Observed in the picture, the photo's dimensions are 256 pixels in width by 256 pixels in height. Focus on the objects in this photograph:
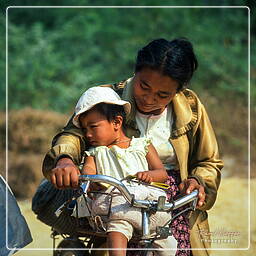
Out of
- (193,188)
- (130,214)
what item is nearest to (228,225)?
(193,188)

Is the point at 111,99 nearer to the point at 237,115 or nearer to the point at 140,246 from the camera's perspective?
the point at 140,246

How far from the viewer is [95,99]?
149 inches

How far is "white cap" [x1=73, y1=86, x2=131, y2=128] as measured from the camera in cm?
379

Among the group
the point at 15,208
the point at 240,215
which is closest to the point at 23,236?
the point at 15,208

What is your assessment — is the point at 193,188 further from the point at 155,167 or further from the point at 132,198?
the point at 132,198

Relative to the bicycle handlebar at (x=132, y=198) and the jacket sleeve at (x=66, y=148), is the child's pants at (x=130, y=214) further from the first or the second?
the jacket sleeve at (x=66, y=148)

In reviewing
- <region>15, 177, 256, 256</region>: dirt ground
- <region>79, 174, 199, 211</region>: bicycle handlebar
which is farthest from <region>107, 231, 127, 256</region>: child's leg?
<region>15, 177, 256, 256</region>: dirt ground

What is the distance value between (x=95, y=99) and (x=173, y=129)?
1.95ft

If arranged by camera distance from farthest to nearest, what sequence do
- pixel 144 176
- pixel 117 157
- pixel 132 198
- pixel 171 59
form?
pixel 171 59
pixel 117 157
pixel 144 176
pixel 132 198

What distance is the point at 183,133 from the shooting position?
4.21 meters

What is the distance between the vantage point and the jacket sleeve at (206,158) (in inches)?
166

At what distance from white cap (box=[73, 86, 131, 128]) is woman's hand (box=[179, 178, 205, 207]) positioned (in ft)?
1.64

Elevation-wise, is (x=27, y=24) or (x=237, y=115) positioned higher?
(x=27, y=24)

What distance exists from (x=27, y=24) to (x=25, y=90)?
2.71ft
